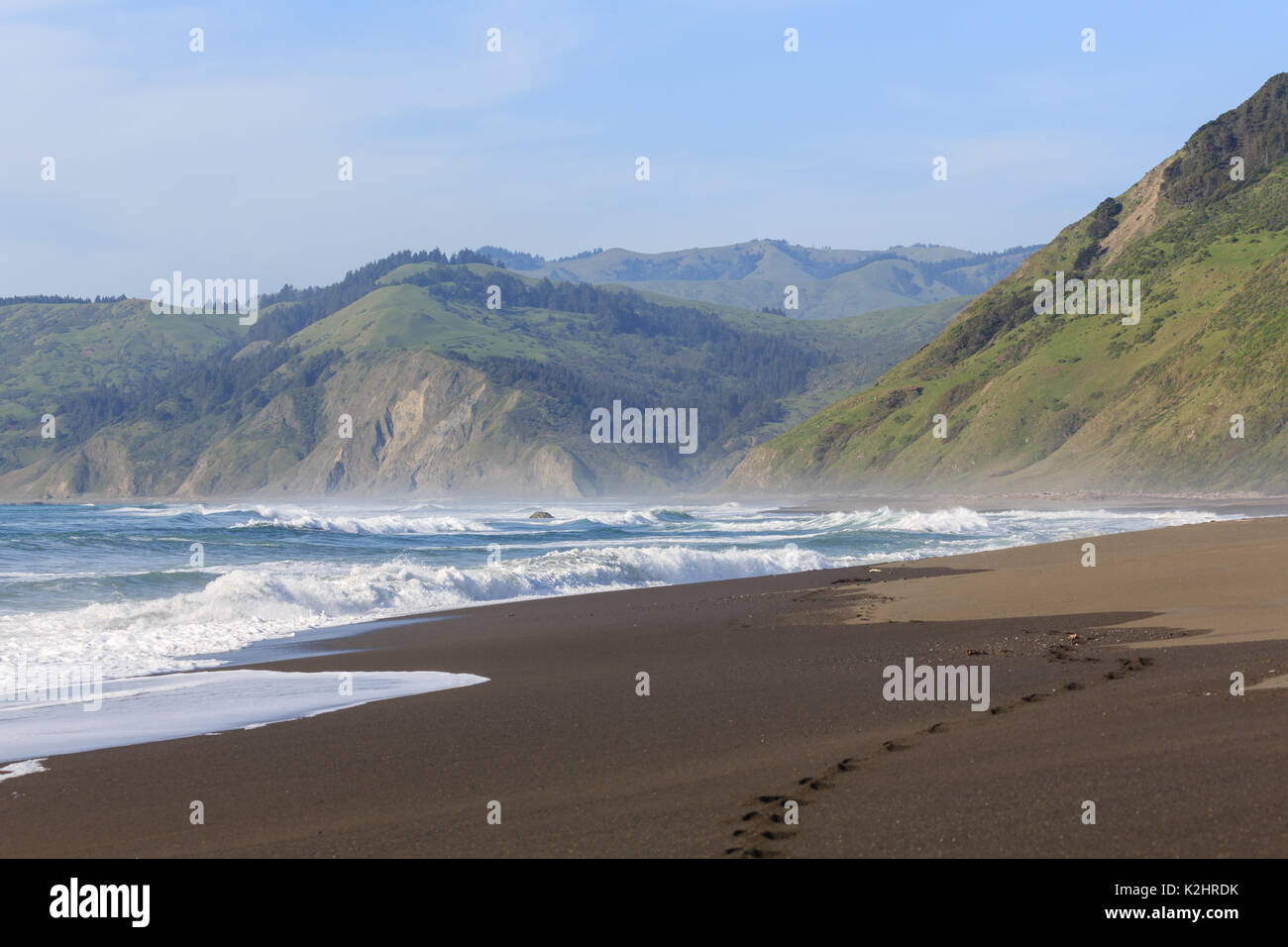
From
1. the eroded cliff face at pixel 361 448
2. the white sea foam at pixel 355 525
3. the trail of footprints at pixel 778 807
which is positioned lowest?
the white sea foam at pixel 355 525

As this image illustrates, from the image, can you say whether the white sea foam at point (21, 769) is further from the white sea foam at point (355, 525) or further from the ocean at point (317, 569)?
the white sea foam at point (355, 525)

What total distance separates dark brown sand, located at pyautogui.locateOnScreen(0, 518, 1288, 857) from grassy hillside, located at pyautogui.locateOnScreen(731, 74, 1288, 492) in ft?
193

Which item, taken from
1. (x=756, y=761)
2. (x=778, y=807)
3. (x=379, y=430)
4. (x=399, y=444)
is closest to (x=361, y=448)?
(x=379, y=430)

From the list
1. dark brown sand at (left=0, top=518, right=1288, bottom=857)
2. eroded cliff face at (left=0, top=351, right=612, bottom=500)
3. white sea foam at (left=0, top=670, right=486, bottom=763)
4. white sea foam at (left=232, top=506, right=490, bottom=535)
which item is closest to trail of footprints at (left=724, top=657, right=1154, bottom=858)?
dark brown sand at (left=0, top=518, right=1288, bottom=857)

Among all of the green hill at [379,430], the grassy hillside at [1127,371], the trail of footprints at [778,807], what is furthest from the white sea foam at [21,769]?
the green hill at [379,430]

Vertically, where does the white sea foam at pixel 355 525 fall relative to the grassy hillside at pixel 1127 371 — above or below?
below

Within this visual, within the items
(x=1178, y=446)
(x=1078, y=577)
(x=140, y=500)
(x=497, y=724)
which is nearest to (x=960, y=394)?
(x=1178, y=446)

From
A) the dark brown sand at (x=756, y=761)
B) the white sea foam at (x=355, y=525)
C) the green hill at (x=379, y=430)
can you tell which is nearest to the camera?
the dark brown sand at (x=756, y=761)

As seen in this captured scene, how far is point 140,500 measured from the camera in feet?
540

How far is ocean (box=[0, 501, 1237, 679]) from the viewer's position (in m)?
16.9

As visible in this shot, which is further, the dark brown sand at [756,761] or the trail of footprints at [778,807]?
the dark brown sand at [756,761]

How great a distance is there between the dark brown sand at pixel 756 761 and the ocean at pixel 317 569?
4.09 metres

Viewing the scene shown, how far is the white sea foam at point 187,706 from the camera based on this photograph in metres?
9.44

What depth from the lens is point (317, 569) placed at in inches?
1069
